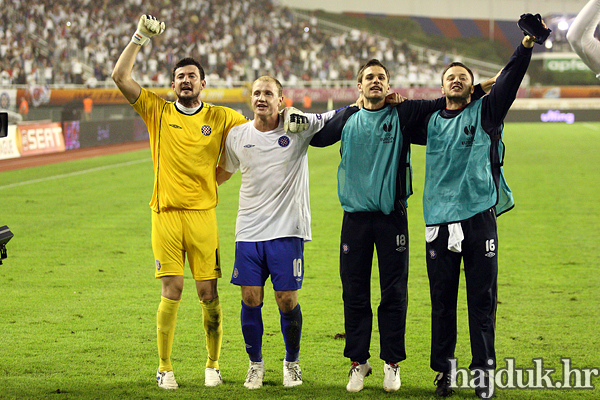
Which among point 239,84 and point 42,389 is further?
point 239,84

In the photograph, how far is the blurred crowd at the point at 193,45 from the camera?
1179 inches

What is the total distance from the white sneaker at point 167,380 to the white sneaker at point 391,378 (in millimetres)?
1421

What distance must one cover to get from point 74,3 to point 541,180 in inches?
1039

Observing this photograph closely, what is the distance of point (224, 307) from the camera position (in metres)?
6.77

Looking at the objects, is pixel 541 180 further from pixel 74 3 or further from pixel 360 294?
pixel 74 3

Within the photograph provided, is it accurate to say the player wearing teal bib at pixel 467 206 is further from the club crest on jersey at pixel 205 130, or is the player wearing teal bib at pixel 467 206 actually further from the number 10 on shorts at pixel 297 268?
the club crest on jersey at pixel 205 130

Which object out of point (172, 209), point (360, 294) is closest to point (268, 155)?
point (172, 209)

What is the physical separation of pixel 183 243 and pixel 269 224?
63 cm

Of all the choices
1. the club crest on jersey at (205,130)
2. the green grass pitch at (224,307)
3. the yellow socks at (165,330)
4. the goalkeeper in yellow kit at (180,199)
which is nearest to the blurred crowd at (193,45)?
the green grass pitch at (224,307)

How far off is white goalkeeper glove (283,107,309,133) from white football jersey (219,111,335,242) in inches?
3.9

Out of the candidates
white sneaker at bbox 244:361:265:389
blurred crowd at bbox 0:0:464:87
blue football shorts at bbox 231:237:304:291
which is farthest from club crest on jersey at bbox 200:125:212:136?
blurred crowd at bbox 0:0:464:87

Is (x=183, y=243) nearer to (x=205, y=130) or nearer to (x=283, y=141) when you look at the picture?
(x=205, y=130)

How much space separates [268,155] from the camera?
469 centimetres

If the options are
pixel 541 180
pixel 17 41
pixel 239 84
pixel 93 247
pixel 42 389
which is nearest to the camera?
pixel 42 389
